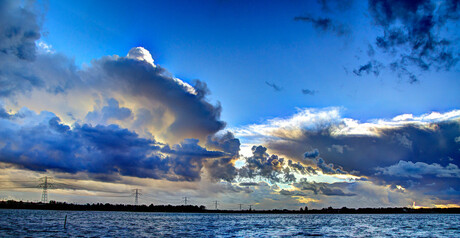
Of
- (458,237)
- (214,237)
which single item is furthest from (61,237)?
(458,237)

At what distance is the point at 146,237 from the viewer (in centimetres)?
8819

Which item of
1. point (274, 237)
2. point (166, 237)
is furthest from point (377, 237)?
point (166, 237)

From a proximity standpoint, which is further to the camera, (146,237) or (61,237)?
(146,237)

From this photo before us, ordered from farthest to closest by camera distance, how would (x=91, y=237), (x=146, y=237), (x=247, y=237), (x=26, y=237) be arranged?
(x=247, y=237)
(x=146, y=237)
(x=91, y=237)
(x=26, y=237)

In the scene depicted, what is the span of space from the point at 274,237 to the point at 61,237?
58797 millimetres

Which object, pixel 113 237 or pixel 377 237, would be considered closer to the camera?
pixel 113 237

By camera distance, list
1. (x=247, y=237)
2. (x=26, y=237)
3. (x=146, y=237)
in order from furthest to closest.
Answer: (x=247, y=237) < (x=146, y=237) < (x=26, y=237)

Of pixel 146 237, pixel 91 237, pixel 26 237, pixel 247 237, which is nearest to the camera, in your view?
pixel 26 237

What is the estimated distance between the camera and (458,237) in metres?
93.6

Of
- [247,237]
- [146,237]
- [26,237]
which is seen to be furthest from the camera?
[247,237]

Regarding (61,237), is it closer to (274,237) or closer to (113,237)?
(113,237)

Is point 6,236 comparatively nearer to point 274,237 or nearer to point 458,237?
point 274,237

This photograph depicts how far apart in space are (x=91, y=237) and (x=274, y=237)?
5185cm

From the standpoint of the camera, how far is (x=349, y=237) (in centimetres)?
9438
